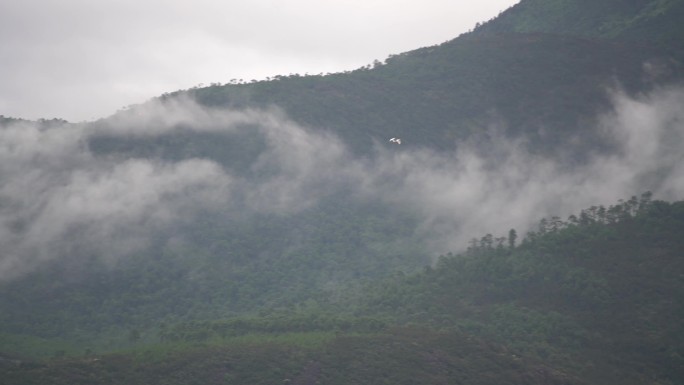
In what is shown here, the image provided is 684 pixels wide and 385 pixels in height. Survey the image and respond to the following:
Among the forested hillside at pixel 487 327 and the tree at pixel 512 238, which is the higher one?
the tree at pixel 512 238

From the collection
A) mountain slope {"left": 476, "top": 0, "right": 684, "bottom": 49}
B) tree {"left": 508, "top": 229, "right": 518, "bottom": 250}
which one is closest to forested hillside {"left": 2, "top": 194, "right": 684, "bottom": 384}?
tree {"left": 508, "top": 229, "right": 518, "bottom": 250}

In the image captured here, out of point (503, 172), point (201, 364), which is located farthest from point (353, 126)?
point (201, 364)

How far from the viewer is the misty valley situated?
65250 mm

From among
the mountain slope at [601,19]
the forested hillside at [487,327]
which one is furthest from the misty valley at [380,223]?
the mountain slope at [601,19]

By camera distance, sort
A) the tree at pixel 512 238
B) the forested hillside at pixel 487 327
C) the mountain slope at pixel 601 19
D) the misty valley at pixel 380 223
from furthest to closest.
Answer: the mountain slope at pixel 601 19
the tree at pixel 512 238
the misty valley at pixel 380 223
the forested hillside at pixel 487 327

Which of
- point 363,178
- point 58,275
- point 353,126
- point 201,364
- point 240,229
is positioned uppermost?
point 353,126

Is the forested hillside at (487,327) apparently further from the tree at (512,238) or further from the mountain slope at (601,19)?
the mountain slope at (601,19)

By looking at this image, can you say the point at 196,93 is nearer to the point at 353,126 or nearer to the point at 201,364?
the point at 353,126

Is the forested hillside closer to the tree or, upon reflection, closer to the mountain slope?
the tree

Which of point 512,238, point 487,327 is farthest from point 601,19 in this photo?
point 487,327

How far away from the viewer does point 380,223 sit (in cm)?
9375

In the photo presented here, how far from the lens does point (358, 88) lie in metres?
117

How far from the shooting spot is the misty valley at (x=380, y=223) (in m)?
65.2

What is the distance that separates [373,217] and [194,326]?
29.1m
